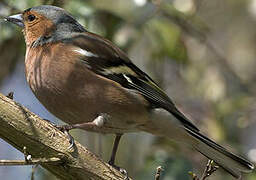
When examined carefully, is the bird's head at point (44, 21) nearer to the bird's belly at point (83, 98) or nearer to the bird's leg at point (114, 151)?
the bird's belly at point (83, 98)

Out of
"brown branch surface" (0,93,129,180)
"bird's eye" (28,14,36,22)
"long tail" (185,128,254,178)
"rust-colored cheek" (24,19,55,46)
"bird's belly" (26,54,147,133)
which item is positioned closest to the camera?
"brown branch surface" (0,93,129,180)

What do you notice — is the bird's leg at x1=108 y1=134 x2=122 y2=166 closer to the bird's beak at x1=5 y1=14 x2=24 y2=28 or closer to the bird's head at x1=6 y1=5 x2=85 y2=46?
the bird's head at x1=6 y1=5 x2=85 y2=46

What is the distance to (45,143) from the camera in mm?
3277

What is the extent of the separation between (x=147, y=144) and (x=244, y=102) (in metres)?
1.35

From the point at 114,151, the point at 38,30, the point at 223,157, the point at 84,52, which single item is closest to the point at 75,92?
the point at 84,52

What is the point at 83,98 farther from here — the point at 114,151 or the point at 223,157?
the point at 223,157

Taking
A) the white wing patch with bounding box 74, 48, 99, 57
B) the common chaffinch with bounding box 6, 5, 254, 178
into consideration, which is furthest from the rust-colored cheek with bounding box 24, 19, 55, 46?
the white wing patch with bounding box 74, 48, 99, 57

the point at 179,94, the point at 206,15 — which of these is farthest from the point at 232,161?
the point at 206,15

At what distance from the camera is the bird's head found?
480cm

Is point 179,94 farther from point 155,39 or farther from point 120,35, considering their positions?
point 120,35

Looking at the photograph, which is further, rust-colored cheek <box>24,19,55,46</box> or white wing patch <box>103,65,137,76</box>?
rust-colored cheek <box>24,19,55,46</box>

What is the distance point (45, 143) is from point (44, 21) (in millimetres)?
1884

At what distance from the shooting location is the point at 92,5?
5305 millimetres

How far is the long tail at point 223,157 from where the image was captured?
4441 millimetres
